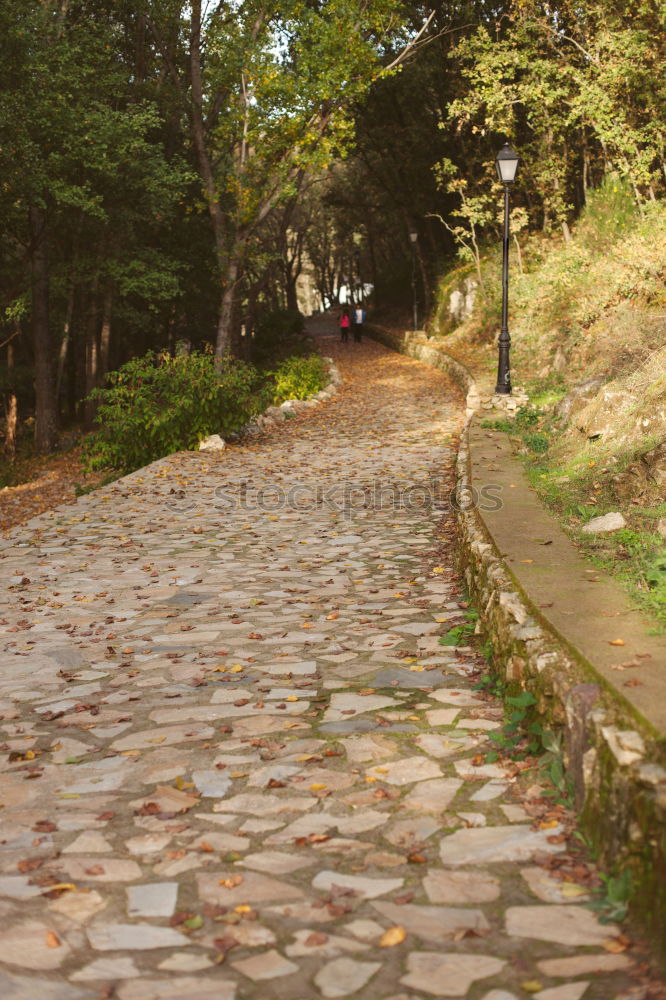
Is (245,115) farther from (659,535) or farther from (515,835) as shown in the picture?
(515,835)

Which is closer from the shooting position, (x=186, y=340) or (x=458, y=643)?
(x=458, y=643)

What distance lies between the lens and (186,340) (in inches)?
1372

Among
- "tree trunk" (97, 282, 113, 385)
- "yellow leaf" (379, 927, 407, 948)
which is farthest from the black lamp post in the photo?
"tree trunk" (97, 282, 113, 385)

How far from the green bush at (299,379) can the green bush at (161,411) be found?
230 inches

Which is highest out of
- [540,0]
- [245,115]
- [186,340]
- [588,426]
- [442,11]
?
[442,11]

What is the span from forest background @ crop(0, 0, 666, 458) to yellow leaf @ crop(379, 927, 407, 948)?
16329 millimetres

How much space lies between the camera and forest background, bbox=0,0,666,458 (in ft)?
61.2

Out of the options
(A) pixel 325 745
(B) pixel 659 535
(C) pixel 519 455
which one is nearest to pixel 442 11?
(C) pixel 519 455

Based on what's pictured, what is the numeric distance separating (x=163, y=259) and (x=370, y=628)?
2007cm

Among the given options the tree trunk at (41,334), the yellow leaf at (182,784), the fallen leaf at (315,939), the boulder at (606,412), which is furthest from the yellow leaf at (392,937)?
the tree trunk at (41,334)

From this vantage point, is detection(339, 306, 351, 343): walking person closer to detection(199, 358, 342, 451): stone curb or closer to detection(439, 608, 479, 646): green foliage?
detection(199, 358, 342, 451): stone curb

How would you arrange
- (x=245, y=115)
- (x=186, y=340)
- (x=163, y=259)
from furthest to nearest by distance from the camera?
(x=186, y=340)
(x=163, y=259)
(x=245, y=115)

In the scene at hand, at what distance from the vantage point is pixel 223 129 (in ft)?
69.6

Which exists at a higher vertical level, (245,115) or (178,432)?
(245,115)
